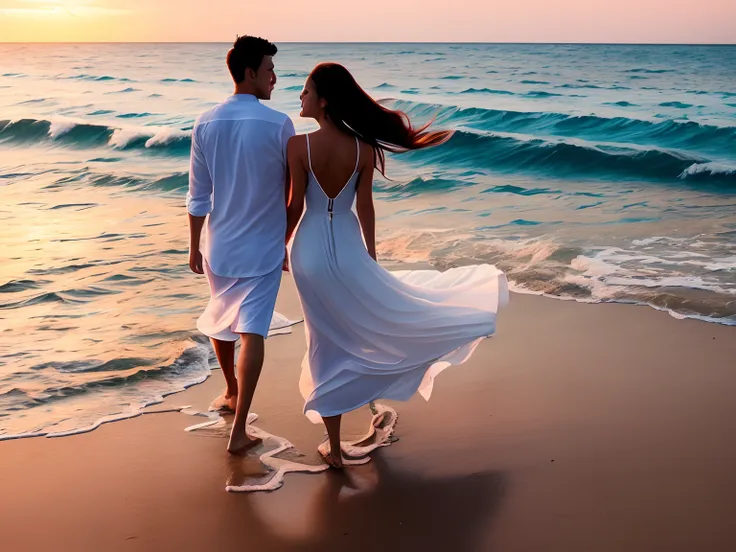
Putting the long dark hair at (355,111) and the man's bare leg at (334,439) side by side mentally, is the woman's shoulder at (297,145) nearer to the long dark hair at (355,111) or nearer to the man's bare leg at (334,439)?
the long dark hair at (355,111)

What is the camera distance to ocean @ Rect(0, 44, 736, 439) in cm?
571

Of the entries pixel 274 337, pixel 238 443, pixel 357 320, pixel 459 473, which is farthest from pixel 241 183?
pixel 274 337

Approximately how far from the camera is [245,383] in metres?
4.16

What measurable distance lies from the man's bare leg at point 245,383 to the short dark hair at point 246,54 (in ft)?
4.17

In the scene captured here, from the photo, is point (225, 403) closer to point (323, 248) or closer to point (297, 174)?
point (323, 248)

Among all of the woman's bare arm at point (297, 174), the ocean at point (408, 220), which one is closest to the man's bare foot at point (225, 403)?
the ocean at point (408, 220)

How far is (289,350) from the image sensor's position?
18.5 feet

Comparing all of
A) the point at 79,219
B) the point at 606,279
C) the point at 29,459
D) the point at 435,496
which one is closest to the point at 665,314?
the point at 606,279

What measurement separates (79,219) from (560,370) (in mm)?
7555

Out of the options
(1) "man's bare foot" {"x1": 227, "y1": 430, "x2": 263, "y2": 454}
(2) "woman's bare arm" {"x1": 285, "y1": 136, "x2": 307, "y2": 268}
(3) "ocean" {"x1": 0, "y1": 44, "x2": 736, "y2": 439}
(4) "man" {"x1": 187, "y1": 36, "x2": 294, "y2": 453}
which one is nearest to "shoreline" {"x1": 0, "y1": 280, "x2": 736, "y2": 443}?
(3) "ocean" {"x1": 0, "y1": 44, "x2": 736, "y2": 439}

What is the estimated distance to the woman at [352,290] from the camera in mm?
3869

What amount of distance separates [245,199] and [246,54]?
0.68 meters

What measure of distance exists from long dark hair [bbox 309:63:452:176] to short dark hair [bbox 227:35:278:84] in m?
0.39

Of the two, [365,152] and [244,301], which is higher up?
[365,152]
